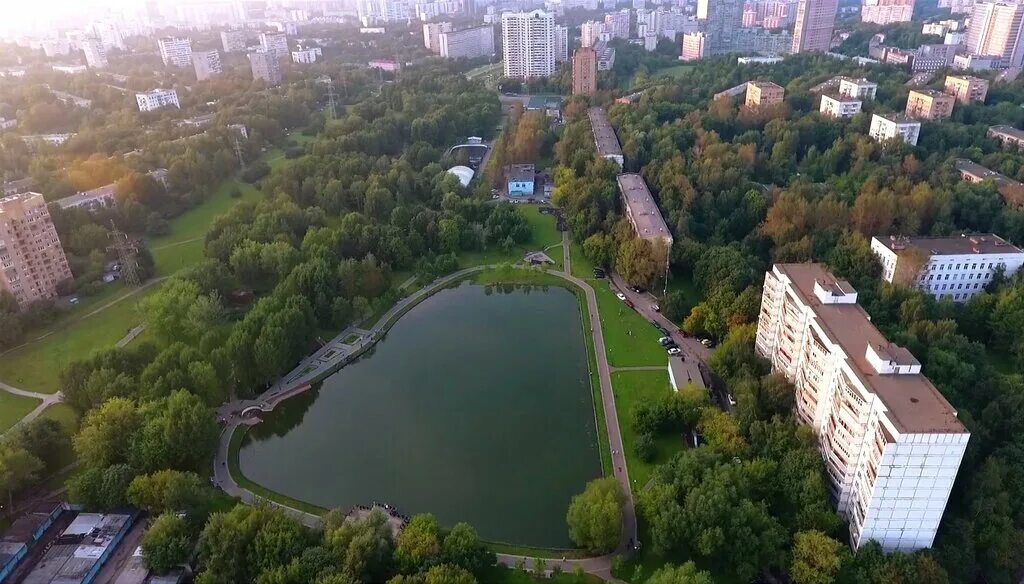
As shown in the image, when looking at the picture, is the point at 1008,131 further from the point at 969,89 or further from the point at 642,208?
the point at 642,208

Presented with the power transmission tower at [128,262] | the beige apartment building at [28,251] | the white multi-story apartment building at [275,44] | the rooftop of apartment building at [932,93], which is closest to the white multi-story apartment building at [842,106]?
the rooftop of apartment building at [932,93]

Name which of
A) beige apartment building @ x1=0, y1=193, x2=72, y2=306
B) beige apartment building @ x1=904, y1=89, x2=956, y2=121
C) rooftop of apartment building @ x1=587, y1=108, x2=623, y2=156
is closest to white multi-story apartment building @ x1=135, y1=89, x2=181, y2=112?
beige apartment building @ x1=0, y1=193, x2=72, y2=306

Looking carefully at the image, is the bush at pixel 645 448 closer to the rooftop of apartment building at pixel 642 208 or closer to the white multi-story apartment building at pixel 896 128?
the rooftop of apartment building at pixel 642 208

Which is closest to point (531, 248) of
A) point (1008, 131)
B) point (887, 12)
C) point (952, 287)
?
point (952, 287)

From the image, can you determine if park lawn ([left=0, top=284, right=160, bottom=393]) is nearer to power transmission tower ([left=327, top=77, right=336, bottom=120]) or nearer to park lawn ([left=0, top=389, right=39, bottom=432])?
park lawn ([left=0, top=389, right=39, bottom=432])

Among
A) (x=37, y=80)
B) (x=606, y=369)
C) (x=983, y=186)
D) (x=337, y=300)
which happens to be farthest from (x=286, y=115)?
(x=983, y=186)

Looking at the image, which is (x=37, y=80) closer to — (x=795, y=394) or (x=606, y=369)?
(x=606, y=369)
